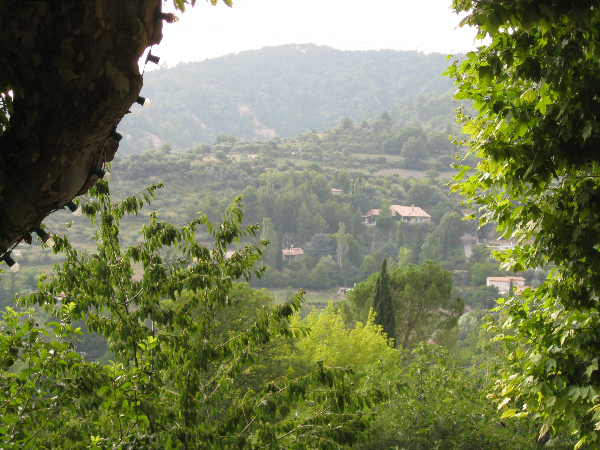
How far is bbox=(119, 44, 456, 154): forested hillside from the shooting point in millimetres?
117375

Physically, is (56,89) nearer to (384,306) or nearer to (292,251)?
(384,306)

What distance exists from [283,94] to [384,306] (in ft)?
420

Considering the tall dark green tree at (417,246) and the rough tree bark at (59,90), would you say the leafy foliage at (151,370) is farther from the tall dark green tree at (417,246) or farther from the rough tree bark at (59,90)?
the tall dark green tree at (417,246)

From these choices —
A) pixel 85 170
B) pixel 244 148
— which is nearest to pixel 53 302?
pixel 85 170

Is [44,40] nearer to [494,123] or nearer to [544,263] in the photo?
[494,123]

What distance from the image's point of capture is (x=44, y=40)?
42.6 inches

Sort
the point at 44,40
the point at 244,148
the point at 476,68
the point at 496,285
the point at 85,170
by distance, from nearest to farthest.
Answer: the point at 44,40, the point at 85,170, the point at 476,68, the point at 496,285, the point at 244,148

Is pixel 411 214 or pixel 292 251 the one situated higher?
pixel 411 214

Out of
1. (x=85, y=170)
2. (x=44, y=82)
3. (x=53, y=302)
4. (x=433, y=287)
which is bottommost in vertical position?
(x=433, y=287)

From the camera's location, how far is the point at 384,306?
22.4m

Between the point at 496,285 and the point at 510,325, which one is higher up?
the point at 510,325

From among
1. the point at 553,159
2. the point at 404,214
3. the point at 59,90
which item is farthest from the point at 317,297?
the point at 59,90

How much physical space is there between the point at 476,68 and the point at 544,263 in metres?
1.24

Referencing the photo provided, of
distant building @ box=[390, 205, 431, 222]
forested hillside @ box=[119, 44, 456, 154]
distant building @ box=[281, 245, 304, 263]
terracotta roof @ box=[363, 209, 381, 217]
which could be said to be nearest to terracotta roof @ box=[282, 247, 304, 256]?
distant building @ box=[281, 245, 304, 263]
